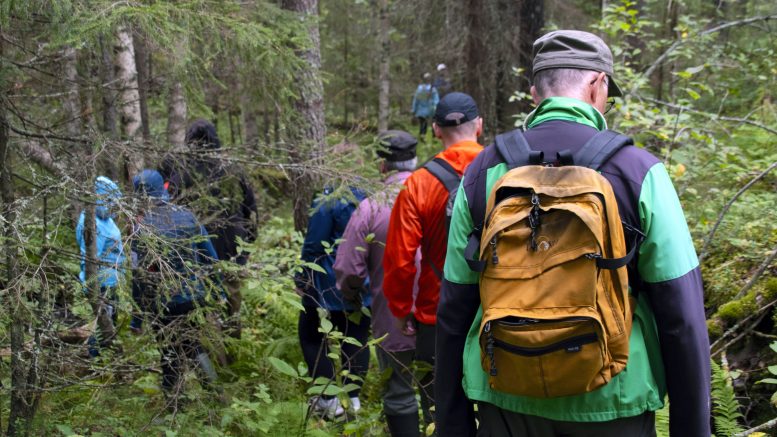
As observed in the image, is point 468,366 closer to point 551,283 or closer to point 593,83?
point 551,283

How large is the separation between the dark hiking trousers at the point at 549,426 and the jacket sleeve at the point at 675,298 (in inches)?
5.1

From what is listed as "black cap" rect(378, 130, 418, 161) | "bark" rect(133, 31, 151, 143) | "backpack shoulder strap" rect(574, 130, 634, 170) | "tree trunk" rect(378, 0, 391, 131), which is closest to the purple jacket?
"black cap" rect(378, 130, 418, 161)

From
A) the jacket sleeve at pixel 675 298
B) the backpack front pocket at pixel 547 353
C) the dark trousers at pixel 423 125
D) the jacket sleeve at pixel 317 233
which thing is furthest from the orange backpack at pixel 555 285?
the dark trousers at pixel 423 125

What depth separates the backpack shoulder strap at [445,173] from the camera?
371 centimetres

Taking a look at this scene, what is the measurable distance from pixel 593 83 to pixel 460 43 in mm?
9349

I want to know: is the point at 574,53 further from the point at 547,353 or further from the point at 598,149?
the point at 547,353

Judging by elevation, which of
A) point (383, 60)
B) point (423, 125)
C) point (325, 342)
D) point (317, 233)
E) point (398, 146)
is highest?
point (398, 146)

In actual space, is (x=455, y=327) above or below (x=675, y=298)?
below

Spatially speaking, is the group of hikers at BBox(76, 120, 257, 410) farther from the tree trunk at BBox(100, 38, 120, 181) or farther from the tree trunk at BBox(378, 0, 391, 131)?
the tree trunk at BBox(378, 0, 391, 131)

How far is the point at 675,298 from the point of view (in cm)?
197

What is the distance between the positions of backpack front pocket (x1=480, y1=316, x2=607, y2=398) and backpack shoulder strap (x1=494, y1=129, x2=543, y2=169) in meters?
0.56

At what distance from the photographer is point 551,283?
187cm

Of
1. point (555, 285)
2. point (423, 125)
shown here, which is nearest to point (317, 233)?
point (555, 285)

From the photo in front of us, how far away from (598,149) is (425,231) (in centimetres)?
178
